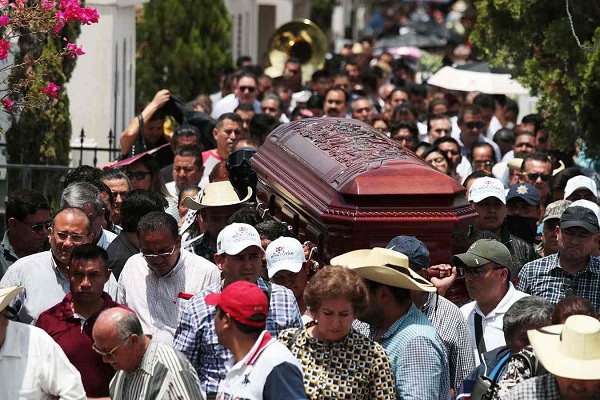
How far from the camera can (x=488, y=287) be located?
7.36 m

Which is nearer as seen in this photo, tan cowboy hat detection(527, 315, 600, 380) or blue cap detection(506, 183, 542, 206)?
tan cowboy hat detection(527, 315, 600, 380)

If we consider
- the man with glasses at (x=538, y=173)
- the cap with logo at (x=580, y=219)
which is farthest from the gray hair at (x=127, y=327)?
the man with glasses at (x=538, y=173)

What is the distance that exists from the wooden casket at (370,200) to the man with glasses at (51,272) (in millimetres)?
1358

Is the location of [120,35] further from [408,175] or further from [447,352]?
[447,352]

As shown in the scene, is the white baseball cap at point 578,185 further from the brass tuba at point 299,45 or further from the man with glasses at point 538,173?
the brass tuba at point 299,45

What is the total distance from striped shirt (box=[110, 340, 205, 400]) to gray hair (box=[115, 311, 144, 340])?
0.09 meters

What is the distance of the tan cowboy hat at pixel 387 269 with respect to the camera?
20.7 feet

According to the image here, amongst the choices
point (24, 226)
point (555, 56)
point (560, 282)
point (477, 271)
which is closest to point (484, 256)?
point (477, 271)

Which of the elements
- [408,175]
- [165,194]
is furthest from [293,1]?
[408,175]

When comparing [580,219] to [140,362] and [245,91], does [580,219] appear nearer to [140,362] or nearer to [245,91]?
[140,362]

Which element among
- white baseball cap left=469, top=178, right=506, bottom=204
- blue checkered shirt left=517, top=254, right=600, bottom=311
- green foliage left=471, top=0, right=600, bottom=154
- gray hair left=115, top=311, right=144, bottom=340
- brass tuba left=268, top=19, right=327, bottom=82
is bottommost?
brass tuba left=268, top=19, right=327, bottom=82

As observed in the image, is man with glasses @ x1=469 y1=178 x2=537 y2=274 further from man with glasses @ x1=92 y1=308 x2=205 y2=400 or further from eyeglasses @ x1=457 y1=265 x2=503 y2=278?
man with glasses @ x1=92 y1=308 x2=205 y2=400

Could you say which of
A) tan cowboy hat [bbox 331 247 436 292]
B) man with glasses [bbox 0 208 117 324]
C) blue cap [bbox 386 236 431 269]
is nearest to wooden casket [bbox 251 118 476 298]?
blue cap [bbox 386 236 431 269]

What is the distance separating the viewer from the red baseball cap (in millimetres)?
5469
